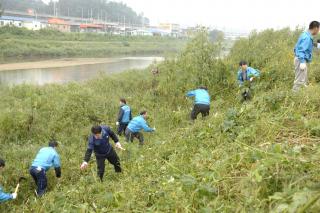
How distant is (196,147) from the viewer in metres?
5.71

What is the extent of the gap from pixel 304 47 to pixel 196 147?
307 centimetres

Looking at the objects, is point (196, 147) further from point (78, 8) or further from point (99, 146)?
point (78, 8)

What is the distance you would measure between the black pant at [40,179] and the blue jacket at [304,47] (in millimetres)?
5614

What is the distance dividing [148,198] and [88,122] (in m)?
7.28

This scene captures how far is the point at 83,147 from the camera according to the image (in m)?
9.13

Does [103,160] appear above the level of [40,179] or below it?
above

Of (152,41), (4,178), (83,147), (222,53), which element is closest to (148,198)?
(4,178)

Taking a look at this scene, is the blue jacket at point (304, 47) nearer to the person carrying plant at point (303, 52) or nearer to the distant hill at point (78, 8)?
the person carrying plant at point (303, 52)

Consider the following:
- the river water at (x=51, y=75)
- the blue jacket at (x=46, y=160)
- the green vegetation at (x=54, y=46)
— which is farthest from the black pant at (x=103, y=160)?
the green vegetation at (x=54, y=46)

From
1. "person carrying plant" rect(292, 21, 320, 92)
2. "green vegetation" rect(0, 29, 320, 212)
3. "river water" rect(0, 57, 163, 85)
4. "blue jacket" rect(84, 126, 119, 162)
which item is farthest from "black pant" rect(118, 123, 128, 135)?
"river water" rect(0, 57, 163, 85)

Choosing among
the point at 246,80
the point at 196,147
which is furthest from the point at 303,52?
the point at 196,147

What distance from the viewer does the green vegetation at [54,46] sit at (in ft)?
132

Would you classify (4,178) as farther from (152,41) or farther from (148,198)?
(152,41)

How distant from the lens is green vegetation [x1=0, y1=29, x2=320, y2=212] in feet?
11.2
